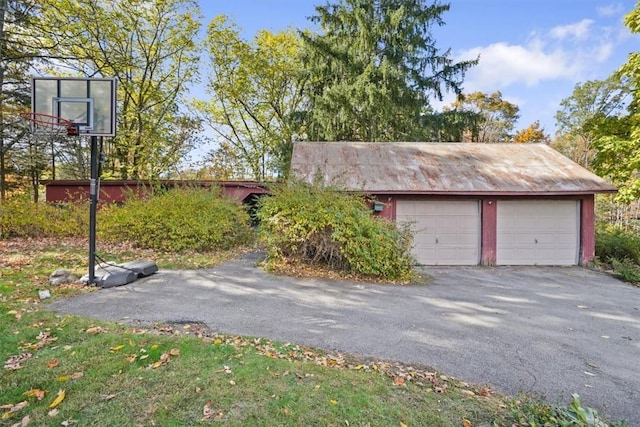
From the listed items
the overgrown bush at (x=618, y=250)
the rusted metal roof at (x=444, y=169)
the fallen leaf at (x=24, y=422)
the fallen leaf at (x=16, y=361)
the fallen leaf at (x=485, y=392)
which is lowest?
the fallen leaf at (x=485, y=392)

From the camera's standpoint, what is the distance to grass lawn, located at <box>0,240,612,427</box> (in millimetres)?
2289

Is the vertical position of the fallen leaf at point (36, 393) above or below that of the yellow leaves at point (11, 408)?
above

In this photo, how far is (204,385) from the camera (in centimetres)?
258

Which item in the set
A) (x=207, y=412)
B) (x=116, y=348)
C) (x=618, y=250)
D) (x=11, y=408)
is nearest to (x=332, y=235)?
(x=116, y=348)

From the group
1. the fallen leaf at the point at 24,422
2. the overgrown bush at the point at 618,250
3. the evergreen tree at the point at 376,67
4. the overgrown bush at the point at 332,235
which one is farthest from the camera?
the evergreen tree at the point at 376,67

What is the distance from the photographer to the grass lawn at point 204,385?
7.51ft

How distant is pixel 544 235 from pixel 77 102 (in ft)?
36.8

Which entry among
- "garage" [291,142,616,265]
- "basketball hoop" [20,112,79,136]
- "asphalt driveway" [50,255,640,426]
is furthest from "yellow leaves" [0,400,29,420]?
"garage" [291,142,616,265]

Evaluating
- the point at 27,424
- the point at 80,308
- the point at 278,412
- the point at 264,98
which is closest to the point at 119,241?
the point at 80,308

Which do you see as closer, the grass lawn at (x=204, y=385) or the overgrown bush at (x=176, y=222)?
the grass lawn at (x=204, y=385)

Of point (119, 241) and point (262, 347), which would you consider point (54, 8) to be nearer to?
point (119, 241)

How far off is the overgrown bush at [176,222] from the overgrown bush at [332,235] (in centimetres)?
235

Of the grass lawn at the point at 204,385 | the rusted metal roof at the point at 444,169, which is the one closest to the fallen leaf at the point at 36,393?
the grass lawn at the point at 204,385

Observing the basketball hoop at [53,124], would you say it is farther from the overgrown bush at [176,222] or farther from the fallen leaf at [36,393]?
the fallen leaf at [36,393]
